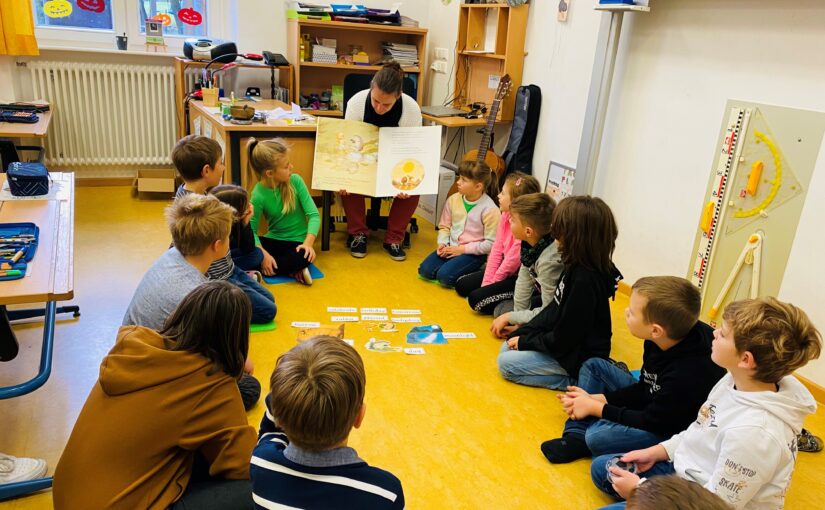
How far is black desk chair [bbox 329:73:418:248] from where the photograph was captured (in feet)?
14.8

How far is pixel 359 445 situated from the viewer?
7.43 ft

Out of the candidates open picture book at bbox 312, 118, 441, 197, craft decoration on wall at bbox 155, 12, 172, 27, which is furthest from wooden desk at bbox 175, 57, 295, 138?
open picture book at bbox 312, 118, 441, 197

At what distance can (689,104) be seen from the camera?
133 inches

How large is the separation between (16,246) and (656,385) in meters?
2.17

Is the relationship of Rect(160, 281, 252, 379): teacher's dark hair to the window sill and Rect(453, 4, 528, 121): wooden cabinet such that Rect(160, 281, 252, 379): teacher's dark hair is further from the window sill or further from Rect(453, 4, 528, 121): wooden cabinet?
the window sill

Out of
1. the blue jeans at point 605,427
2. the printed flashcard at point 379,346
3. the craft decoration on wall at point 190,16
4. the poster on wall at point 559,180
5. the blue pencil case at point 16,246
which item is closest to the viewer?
the blue pencil case at point 16,246

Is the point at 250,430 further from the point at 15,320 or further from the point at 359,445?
the point at 15,320

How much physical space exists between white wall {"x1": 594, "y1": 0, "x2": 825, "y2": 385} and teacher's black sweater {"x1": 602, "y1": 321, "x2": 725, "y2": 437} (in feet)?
3.65

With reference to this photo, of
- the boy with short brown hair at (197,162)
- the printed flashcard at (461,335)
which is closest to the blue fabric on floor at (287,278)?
the boy with short brown hair at (197,162)

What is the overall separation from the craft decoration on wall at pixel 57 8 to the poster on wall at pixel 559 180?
4.06 metres

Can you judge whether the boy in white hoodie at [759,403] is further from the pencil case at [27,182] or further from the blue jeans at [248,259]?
the pencil case at [27,182]

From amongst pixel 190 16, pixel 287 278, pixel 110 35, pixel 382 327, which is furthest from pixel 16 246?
pixel 190 16

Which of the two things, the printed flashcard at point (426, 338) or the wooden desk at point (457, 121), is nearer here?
the printed flashcard at point (426, 338)

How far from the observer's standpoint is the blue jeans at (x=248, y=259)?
11.2 feet
